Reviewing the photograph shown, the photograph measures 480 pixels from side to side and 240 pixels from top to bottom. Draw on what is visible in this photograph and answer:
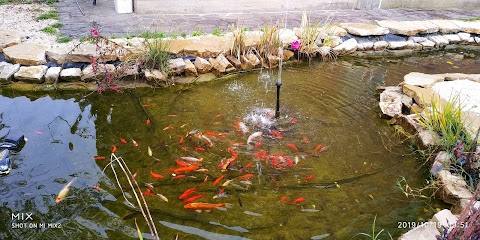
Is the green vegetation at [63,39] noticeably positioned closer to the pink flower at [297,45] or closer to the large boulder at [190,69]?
the large boulder at [190,69]

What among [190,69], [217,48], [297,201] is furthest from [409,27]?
[297,201]

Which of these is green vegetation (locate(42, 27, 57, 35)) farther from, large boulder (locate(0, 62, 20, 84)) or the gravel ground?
large boulder (locate(0, 62, 20, 84))

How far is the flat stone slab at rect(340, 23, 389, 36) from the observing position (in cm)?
609

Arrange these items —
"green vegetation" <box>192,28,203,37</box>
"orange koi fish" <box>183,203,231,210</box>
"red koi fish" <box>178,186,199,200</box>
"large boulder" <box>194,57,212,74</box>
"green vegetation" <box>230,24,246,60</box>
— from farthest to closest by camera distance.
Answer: "green vegetation" <box>192,28,203,37</box> → "green vegetation" <box>230,24,246,60</box> → "large boulder" <box>194,57,212,74</box> → "red koi fish" <box>178,186,199,200</box> → "orange koi fish" <box>183,203,231,210</box>

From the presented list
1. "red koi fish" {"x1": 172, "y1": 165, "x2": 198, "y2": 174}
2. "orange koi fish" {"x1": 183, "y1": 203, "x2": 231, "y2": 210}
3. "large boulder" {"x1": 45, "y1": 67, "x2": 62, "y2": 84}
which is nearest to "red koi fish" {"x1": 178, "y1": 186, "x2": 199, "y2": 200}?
"orange koi fish" {"x1": 183, "y1": 203, "x2": 231, "y2": 210}

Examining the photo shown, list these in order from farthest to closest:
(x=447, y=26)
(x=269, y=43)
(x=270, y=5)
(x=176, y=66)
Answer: (x=270, y=5) < (x=447, y=26) < (x=269, y=43) < (x=176, y=66)

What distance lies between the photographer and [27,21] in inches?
234

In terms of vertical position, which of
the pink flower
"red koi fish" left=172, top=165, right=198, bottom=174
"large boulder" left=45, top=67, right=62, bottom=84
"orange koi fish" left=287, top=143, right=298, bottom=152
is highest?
the pink flower

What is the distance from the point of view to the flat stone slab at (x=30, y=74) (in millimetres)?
4398

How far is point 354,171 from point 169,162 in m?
1.51

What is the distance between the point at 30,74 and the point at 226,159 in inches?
102

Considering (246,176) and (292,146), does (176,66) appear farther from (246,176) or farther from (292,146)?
(246,176)

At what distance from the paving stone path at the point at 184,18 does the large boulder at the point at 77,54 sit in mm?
734

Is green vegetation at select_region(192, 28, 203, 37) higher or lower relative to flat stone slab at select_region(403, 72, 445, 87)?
higher
